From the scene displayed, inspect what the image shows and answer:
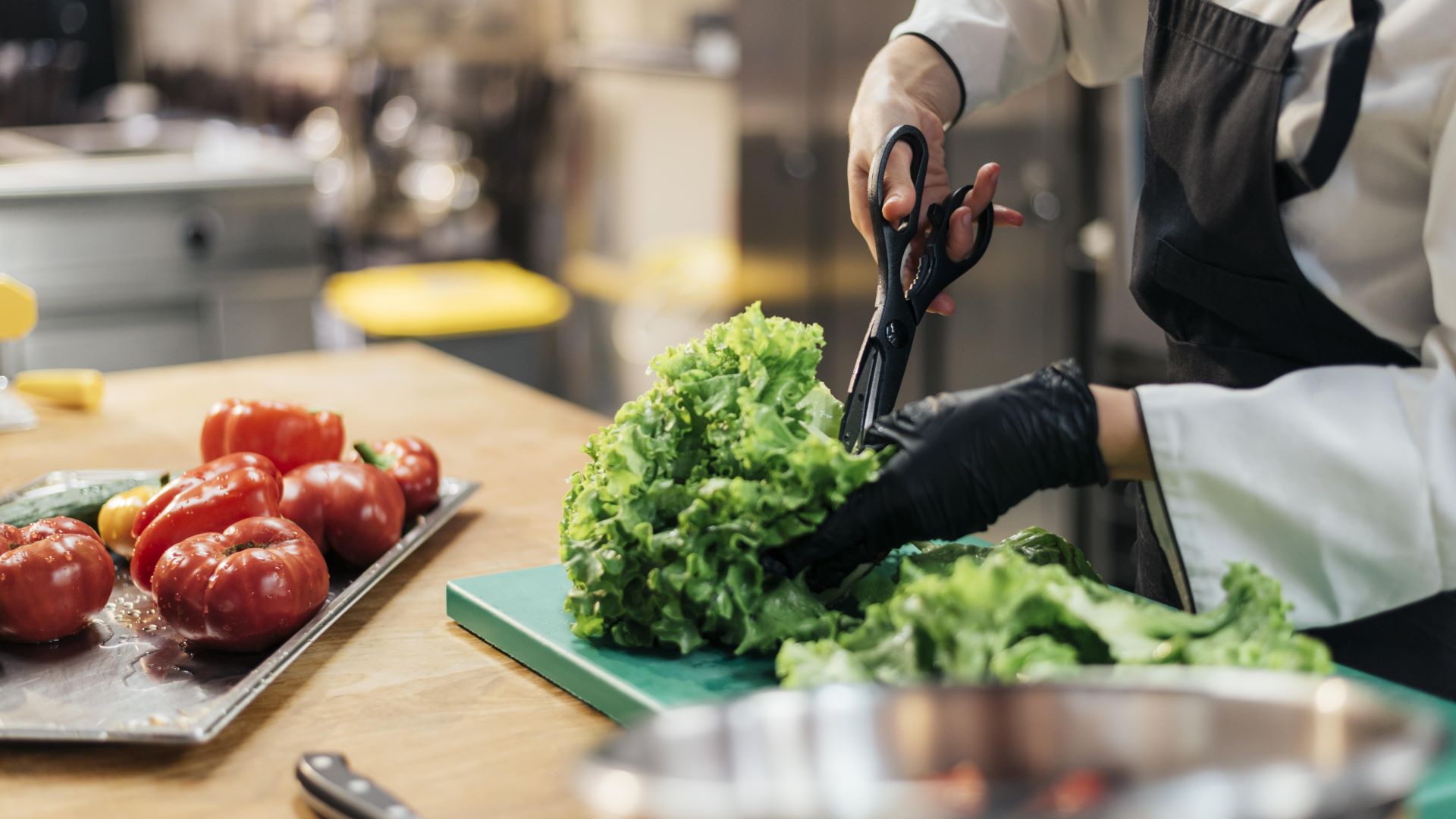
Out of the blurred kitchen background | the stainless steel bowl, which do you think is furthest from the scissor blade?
the blurred kitchen background

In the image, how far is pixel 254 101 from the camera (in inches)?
324

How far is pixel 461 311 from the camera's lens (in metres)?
4.89

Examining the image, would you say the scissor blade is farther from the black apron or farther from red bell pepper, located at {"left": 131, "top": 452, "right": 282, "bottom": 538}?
red bell pepper, located at {"left": 131, "top": 452, "right": 282, "bottom": 538}

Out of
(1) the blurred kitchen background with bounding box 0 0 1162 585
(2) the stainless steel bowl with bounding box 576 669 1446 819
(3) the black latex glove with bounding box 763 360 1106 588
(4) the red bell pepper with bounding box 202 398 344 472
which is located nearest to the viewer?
(2) the stainless steel bowl with bounding box 576 669 1446 819

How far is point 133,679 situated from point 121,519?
0.39 m

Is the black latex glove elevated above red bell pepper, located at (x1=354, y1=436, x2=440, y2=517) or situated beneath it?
elevated above

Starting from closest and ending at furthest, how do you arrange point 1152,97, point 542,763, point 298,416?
point 542,763
point 1152,97
point 298,416

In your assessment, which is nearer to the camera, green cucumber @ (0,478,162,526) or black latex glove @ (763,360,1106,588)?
black latex glove @ (763,360,1106,588)

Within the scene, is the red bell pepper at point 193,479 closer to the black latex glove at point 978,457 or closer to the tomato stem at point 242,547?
the tomato stem at point 242,547

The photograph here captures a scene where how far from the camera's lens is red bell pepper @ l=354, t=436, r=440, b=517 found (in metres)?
1.65

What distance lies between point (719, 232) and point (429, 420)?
315 cm

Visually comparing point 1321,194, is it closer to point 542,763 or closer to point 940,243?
point 940,243

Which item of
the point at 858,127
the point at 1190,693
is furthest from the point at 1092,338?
the point at 1190,693

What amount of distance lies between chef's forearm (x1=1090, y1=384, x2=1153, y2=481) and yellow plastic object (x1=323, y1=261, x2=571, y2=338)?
3.84m
